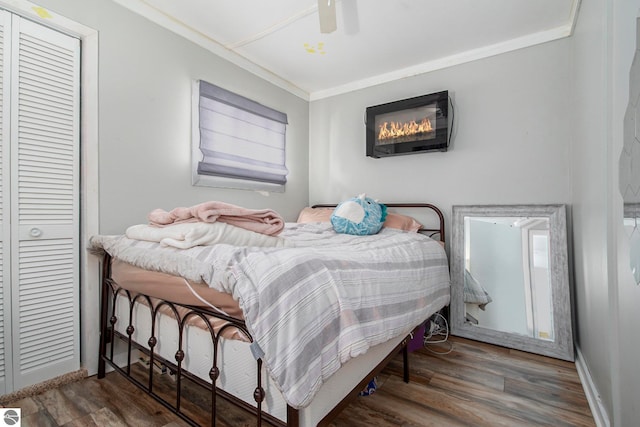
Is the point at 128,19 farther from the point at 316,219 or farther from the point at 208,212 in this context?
the point at 316,219

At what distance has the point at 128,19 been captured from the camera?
72.0 inches

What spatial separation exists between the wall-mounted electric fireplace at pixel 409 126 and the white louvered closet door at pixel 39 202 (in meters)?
2.15

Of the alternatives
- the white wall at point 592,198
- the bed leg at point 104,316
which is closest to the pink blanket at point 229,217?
the bed leg at point 104,316

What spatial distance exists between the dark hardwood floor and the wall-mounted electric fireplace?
1.64m

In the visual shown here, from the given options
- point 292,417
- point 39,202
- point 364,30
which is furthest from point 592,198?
point 39,202

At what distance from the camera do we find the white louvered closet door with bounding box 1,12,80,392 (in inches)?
56.1

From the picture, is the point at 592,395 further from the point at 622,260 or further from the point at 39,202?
the point at 39,202

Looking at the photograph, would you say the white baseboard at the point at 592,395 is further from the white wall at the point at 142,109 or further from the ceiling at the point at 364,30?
the white wall at the point at 142,109

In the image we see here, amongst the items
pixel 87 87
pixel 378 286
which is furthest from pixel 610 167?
pixel 87 87

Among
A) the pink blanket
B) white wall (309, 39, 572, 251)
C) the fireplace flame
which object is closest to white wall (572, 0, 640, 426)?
white wall (309, 39, 572, 251)

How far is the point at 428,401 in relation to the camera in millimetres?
1441

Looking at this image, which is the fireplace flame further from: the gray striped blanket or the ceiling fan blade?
the gray striped blanket

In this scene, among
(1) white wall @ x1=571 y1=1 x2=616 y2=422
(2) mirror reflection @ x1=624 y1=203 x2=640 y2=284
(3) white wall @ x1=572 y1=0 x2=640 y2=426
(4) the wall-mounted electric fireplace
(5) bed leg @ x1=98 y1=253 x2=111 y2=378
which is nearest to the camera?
(2) mirror reflection @ x1=624 y1=203 x2=640 y2=284

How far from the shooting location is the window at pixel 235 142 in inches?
87.1
